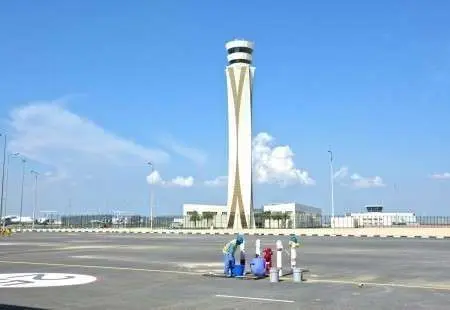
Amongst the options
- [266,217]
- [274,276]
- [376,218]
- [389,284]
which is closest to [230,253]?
[274,276]

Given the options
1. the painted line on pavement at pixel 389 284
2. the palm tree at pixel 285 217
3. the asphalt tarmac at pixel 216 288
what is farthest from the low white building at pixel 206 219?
the painted line on pavement at pixel 389 284

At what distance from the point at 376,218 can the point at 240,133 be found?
45697mm

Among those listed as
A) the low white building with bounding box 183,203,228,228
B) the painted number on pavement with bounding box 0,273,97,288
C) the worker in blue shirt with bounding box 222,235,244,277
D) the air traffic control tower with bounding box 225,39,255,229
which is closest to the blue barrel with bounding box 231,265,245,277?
the worker in blue shirt with bounding box 222,235,244,277

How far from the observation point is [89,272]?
2383 centimetres

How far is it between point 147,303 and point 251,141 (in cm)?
11502

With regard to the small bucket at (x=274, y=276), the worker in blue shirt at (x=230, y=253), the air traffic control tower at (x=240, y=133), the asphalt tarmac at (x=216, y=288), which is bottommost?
the asphalt tarmac at (x=216, y=288)

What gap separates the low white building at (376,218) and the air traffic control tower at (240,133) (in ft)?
67.7

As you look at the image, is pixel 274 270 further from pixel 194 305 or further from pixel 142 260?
pixel 142 260

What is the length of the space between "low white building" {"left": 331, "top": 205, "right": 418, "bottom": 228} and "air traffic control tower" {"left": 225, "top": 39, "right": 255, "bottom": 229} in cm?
2064

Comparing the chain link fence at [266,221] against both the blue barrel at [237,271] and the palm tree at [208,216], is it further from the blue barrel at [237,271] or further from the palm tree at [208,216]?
the blue barrel at [237,271]

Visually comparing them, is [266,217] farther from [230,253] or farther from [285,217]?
[230,253]

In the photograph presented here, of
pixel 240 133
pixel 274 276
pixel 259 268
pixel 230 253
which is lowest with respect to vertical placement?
pixel 274 276

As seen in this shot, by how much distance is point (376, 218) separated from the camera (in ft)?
491

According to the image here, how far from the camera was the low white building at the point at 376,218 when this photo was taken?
120125mm
